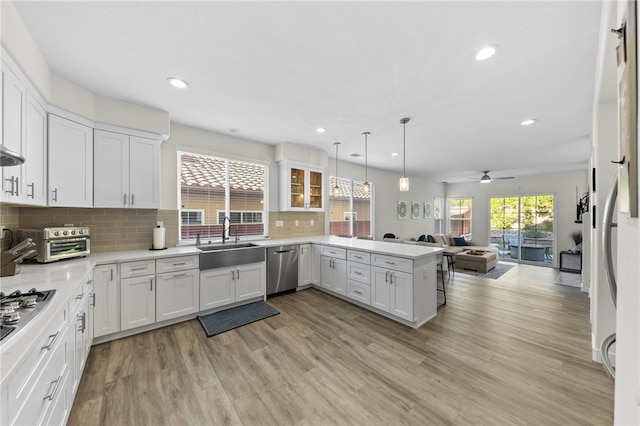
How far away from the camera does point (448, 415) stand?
1.66 metres

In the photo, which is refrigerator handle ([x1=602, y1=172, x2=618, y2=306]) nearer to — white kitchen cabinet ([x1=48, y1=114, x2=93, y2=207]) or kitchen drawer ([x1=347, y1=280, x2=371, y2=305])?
kitchen drawer ([x1=347, y1=280, x2=371, y2=305])

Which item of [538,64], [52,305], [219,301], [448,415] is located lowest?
[448,415]

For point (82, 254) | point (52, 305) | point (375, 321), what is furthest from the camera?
point (375, 321)

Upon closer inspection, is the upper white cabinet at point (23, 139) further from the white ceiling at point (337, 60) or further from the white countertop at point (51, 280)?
the white countertop at point (51, 280)

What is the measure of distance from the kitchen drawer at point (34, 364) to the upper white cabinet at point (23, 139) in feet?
3.51

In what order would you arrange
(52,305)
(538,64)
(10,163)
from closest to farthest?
1. (10,163)
2. (52,305)
3. (538,64)

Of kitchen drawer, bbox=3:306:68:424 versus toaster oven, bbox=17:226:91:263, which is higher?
toaster oven, bbox=17:226:91:263

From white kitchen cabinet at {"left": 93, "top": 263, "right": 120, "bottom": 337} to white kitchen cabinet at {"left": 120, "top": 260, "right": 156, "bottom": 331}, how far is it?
0.05 metres

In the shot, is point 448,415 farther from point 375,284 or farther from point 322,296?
point 322,296

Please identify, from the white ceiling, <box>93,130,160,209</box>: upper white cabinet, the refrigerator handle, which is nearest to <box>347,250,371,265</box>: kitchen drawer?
the white ceiling

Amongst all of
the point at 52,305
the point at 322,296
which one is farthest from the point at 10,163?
the point at 322,296

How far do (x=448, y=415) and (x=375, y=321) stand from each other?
55.0 inches

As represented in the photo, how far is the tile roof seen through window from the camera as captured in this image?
366 cm

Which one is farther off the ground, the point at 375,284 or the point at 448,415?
the point at 375,284
